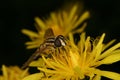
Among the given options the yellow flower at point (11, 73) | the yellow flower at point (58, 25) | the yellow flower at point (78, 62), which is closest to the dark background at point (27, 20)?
the yellow flower at point (58, 25)

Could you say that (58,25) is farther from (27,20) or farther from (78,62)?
(78,62)

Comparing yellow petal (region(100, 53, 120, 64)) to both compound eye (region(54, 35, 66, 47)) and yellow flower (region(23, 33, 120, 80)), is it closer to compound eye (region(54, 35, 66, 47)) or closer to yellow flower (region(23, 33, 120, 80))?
yellow flower (region(23, 33, 120, 80))

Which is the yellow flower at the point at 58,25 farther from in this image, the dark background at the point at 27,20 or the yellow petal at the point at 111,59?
the yellow petal at the point at 111,59

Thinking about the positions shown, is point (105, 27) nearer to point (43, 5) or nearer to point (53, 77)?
point (43, 5)

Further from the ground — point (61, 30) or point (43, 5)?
point (43, 5)

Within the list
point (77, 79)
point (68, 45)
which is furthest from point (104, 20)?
point (77, 79)

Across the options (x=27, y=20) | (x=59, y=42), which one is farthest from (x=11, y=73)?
(x=27, y=20)
